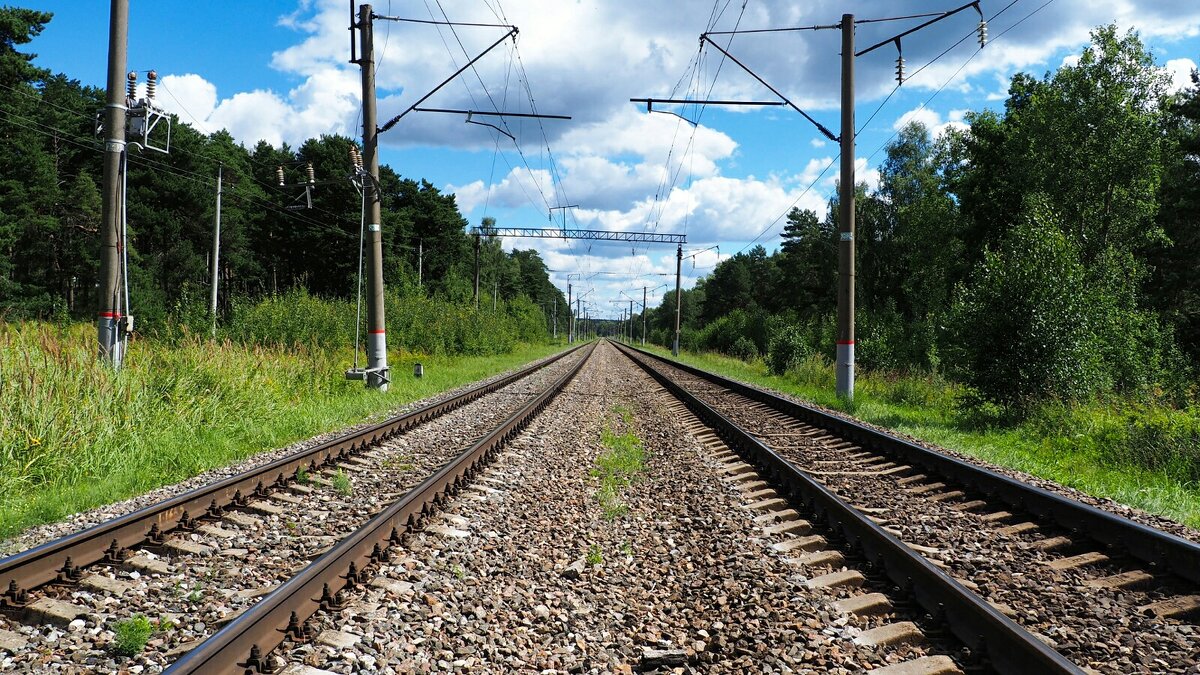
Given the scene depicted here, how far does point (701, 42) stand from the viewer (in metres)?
14.6

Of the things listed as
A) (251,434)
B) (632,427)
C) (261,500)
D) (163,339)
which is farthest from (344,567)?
(163,339)

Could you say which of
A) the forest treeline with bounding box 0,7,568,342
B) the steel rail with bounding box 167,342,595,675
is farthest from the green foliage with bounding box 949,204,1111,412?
the forest treeline with bounding box 0,7,568,342

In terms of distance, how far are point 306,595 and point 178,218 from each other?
56.7m

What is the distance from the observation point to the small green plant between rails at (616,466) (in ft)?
22.9

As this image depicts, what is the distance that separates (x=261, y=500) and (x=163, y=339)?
8.82 meters

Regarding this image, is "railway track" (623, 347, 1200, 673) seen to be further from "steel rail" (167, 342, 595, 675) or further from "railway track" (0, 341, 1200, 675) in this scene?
"steel rail" (167, 342, 595, 675)

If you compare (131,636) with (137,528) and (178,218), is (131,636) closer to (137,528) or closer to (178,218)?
(137,528)

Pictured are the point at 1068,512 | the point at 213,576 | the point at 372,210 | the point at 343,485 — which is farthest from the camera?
the point at 372,210

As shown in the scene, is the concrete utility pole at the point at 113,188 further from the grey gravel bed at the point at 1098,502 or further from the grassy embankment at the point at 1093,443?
the grassy embankment at the point at 1093,443

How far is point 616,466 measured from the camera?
8875mm

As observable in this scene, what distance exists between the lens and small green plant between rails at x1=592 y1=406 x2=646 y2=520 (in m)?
6.97

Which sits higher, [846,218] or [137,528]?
[846,218]

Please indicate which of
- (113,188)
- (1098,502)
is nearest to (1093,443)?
(1098,502)

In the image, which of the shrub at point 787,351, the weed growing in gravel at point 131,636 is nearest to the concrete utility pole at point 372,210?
the weed growing in gravel at point 131,636
